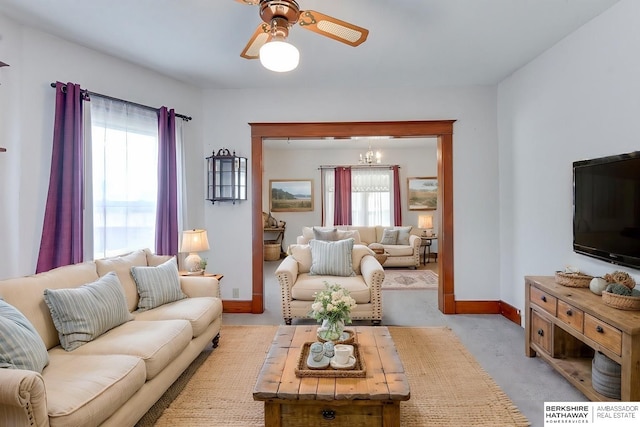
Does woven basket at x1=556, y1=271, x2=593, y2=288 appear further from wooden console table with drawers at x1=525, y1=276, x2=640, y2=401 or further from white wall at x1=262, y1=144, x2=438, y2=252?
white wall at x1=262, y1=144, x2=438, y2=252

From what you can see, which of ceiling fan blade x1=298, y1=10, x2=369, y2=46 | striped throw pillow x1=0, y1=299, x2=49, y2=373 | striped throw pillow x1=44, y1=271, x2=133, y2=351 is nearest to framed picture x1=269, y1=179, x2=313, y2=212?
striped throw pillow x1=44, y1=271, x2=133, y2=351

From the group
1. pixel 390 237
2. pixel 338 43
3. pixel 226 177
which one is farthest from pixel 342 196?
pixel 338 43

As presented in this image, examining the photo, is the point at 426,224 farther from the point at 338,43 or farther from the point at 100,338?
the point at 100,338

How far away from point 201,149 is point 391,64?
2.41 meters

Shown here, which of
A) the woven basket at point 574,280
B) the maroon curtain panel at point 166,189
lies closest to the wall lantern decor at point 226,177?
the maroon curtain panel at point 166,189

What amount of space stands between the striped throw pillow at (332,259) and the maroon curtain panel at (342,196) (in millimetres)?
4105

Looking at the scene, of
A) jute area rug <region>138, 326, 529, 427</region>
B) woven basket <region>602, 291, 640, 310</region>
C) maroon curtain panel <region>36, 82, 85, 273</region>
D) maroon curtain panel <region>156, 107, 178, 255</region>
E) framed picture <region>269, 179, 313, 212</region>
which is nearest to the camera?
woven basket <region>602, 291, 640, 310</region>

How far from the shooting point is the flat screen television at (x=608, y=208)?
2.18 m

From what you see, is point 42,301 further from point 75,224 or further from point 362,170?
point 362,170

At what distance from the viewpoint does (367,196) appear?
8.38 meters

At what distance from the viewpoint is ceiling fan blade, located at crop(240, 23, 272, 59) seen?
202cm

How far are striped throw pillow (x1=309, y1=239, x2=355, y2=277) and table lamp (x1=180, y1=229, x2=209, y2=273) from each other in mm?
1268

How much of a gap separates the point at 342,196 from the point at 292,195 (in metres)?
1.22

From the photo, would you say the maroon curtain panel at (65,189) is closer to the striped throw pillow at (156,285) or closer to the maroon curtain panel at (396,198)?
the striped throw pillow at (156,285)
